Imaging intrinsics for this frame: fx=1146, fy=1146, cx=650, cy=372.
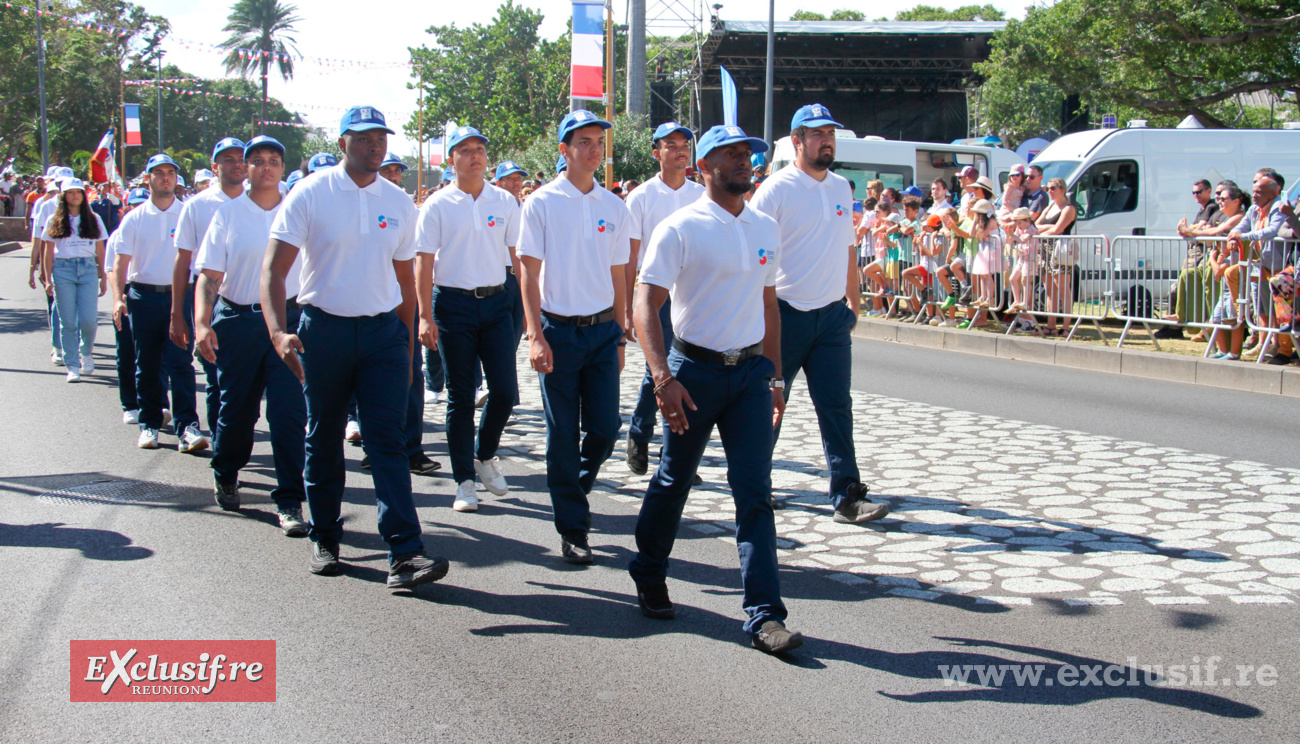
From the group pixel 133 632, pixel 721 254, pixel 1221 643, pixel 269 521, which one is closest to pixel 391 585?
pixel 133 632

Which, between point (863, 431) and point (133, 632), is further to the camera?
point (863, 431)

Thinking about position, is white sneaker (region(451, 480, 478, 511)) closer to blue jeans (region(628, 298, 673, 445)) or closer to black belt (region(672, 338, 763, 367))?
blue jeans (region(628, 298, 673, 445))

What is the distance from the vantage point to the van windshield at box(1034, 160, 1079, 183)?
16750mm

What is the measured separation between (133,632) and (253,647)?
20.7 inches

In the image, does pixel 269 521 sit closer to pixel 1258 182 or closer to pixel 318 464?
pixel 318 464

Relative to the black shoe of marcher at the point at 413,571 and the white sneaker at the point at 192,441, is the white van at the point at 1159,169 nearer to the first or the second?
the white sneaker at the point at 192,441

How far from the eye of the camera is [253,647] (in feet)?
13.8

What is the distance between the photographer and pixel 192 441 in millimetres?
8031

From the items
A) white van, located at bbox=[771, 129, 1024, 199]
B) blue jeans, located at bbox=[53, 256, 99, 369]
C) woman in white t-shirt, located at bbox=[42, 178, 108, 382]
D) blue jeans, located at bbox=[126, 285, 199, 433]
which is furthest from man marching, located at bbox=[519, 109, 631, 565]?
white van, located at bbox=[771, 129, 1024, 199]

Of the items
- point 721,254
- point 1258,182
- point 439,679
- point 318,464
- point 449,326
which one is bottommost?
point 439,679

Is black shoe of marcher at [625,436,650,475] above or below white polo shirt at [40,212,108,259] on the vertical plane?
below

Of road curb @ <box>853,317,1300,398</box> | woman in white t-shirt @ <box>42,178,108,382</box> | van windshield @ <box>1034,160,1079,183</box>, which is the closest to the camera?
road curb @ <box>853,317,1300,398</box>

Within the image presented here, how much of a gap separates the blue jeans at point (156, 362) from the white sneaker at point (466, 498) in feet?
9.07

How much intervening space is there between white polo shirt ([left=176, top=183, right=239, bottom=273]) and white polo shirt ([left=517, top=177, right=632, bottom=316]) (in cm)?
260
